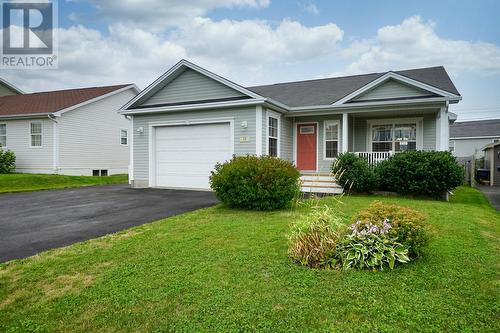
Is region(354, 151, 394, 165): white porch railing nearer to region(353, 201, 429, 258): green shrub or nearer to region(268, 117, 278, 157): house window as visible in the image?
region(268, 117, 278, 157): house window

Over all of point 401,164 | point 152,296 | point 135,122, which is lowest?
point 152,296

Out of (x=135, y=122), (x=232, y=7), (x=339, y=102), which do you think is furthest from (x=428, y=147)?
(x=135, y=122)

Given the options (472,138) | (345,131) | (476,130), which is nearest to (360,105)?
(345,131)

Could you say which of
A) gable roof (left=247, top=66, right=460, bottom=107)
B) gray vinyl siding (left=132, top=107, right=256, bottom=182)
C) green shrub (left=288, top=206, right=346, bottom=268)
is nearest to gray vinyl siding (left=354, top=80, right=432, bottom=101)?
gable roof (left=247, top=66, right=460, bottom=107)

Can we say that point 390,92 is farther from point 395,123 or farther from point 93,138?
point 93,138

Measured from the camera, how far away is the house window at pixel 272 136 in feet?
41.1

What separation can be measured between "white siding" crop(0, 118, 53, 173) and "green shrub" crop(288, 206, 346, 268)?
727 inches

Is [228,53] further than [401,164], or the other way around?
[228,53]

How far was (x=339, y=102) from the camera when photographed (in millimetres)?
12594

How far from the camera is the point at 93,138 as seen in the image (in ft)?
67.1

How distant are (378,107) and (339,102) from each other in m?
1.43

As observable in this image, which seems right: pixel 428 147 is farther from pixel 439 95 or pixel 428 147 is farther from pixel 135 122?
pixel 135 122

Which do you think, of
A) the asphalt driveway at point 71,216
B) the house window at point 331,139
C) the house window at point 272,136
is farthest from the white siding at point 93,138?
the house window at point 331,139

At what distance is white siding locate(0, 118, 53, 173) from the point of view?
18.5 m
